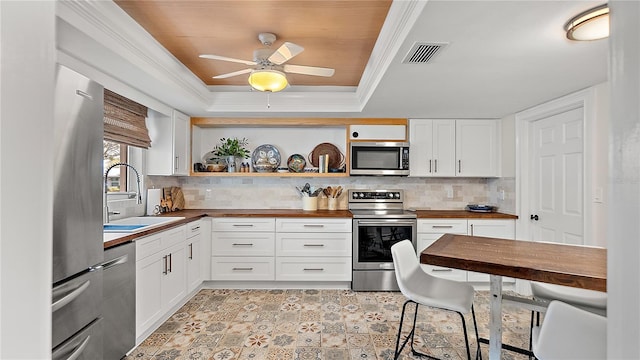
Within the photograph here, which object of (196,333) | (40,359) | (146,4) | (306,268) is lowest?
(196,333)

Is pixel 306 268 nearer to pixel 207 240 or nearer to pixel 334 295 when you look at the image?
pixel 334 295

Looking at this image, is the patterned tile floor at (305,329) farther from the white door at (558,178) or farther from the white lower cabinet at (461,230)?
the white door at (558,178)

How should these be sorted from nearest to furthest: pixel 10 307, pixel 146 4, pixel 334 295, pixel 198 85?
pixel 10 307
pixel 146 4
pixel 198 85
pixel 334 295

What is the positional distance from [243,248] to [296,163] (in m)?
1.21

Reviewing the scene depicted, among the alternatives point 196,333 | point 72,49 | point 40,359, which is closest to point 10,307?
point 40,359

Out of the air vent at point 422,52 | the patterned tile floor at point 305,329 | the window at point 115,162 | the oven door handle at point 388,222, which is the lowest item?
the patterned tile floor at point 305,329

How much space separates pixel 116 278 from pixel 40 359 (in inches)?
74.7

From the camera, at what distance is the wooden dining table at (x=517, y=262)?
49.3 inches

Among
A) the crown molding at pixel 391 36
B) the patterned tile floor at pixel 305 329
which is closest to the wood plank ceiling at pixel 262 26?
the crown molding at pixel 391 36

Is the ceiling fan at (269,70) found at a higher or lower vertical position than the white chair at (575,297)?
higher

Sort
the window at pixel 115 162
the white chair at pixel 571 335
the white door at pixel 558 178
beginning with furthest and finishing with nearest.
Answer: the window at pixel 115 162 → the white door at pixel 558 178 → the white chair at pixel 571 335

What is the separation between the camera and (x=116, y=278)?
1849mm

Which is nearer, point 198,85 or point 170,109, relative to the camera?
point 198,85

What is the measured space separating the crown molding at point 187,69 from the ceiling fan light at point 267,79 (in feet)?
2.41
